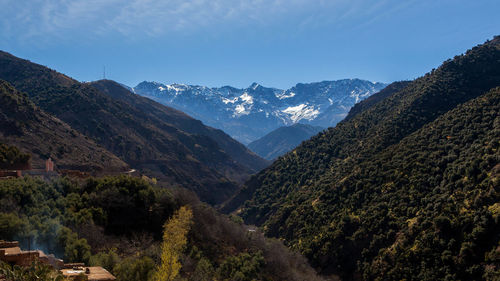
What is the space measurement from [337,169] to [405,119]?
1368 centimetres

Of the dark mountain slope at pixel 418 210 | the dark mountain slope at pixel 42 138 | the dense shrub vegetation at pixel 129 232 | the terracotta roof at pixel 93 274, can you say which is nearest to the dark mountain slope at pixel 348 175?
the dark mountain slope at pixel 418 210

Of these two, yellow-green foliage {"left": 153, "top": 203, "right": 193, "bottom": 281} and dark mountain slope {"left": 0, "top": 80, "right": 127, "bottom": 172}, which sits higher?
dark mountain slope {"left": 0, "top": 80, "right": 127, "bottom": 172}

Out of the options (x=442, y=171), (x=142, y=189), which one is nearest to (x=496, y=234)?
(x=442, y=171)

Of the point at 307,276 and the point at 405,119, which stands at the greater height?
the point at 405,119

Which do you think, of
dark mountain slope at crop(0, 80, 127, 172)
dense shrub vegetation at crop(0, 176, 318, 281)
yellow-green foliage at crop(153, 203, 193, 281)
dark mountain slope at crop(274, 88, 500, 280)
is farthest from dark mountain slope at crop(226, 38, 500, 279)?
dark mountain slope at crop(0, 80, 127, 172)

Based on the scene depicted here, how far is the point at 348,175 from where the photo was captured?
188 ft

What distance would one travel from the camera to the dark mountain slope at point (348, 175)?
43.6 metres

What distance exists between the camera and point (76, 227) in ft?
83.7

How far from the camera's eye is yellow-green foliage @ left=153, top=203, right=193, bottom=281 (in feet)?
64.1

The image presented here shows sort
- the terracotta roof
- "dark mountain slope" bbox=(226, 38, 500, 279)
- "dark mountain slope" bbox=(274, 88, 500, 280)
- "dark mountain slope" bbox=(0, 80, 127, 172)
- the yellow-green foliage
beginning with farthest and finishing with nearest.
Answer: "dark mountain slope" bbox=(0, 80, 127, 172) → "dark mountain slope" bbox=(226, 38, 500, 279) → "dark mountain slope" bbox=(274, 88, 500, 280) → the yellow-green foliage → the terracotta roof

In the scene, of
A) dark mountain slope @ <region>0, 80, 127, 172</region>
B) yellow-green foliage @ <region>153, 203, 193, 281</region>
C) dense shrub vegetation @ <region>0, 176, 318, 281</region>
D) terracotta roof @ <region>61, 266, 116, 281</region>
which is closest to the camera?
terracotta roof @ <region>61, 266, 116, 281</region>

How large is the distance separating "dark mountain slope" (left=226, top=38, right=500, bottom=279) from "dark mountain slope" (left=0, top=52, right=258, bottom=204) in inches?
748

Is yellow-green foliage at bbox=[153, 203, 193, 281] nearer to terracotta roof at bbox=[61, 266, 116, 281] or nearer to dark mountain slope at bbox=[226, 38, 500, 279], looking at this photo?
terracotta roof at bbox=[61, 266, 116, 281]

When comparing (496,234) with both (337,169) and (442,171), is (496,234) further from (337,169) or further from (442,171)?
(337,169)
